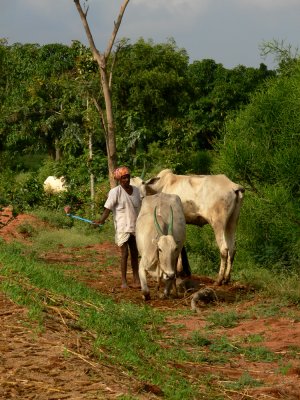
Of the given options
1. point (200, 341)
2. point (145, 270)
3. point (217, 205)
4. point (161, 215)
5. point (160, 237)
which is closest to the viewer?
point (200, 341)

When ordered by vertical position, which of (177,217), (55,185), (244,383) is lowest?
(244,383)

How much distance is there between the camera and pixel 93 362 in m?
5.40

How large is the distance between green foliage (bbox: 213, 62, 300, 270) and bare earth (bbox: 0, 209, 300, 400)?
2938mm

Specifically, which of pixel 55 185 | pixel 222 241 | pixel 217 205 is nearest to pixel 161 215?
pixel 217 205

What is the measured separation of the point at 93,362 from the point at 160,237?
4083 millimetres

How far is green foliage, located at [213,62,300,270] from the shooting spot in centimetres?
1254

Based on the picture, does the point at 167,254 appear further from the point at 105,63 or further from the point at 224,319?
the point at 105,63

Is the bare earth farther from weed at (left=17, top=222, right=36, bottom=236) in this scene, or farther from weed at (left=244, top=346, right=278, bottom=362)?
weed at (left=17, top=222, right=36, bottom=236)

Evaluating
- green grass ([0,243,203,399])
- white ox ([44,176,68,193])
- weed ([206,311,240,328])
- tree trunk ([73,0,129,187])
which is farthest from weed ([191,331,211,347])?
white ox ([44,176,68,193])

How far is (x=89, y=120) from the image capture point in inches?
817

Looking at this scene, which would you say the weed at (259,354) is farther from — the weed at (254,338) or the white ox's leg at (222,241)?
the white ox's leg at (222,241)

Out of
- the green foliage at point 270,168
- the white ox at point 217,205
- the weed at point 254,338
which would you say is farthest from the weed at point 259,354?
the green foliage at point 270,168

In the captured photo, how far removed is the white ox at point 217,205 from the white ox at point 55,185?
10.6 meters

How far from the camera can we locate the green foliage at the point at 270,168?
1254cm
